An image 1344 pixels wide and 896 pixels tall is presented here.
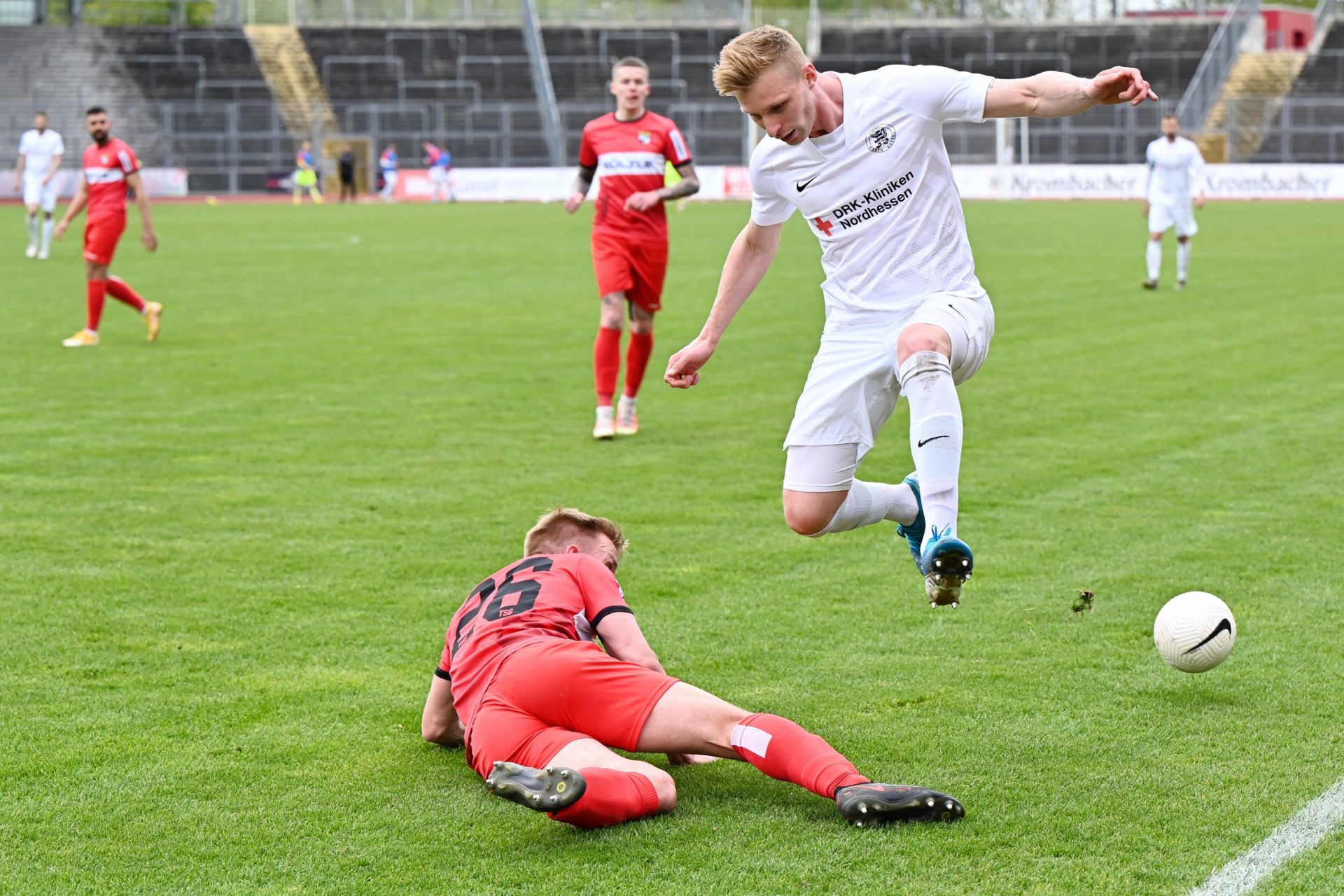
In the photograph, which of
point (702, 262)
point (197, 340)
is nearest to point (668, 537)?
point (197, 340)

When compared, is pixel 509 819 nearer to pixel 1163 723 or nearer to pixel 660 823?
pixel 660 823

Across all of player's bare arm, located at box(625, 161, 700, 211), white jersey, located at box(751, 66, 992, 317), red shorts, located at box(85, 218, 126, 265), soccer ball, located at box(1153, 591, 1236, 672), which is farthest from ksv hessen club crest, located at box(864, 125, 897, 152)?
red shorts, located at box(85, 218, 126, 265)

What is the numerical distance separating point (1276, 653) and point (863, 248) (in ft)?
6.75

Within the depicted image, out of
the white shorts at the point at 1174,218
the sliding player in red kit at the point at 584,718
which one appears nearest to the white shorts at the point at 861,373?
the sliding player in red kit at the point at 584,718

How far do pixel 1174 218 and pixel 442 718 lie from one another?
1856cm

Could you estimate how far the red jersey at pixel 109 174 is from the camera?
15977 millimetres

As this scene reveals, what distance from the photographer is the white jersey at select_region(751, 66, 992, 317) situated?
524cm

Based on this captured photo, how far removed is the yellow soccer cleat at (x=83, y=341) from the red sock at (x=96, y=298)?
105mm

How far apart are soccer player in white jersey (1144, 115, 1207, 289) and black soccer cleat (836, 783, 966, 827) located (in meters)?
18.0

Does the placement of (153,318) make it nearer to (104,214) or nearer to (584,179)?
(104,214)

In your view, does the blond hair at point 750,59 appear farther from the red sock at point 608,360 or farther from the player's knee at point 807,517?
the red sock at point 608,360

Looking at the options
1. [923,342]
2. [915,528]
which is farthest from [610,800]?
[915,528]

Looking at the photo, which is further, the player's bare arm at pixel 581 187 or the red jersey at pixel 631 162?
the player's bare arm at pixel 581 187

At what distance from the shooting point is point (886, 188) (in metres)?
5.30
